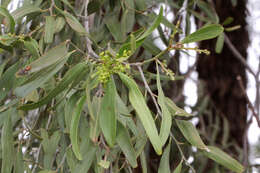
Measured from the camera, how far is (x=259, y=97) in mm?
1376

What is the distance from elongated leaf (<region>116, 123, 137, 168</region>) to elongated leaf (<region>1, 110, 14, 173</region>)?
9.8 inches

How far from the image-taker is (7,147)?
0.77 m

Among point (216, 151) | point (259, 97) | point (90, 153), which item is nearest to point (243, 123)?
point (259, 97)

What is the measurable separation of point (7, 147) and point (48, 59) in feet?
0.82

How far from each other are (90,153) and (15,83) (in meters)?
0.22

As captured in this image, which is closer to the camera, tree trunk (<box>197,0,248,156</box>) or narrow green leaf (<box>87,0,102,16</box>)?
narrow green leaf (<box>87,0,102,16</box>)

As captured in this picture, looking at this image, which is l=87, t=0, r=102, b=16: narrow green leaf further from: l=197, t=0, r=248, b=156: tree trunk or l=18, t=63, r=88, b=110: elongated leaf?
l=197, t=0, r=248, b=156: tree trunk

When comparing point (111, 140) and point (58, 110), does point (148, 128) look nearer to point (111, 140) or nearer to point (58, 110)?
point (111, 140)

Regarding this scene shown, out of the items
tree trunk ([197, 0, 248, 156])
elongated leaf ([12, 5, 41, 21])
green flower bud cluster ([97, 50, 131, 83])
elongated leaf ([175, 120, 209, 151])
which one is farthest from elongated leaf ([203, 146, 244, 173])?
tree trunk ([197, 0, 248, 156])

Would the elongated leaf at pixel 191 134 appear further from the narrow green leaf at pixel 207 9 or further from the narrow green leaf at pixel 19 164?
the narrow green leaf at pixel 207 9

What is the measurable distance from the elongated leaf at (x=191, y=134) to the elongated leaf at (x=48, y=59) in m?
0.29

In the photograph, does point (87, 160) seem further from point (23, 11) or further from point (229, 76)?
point (229, 76)

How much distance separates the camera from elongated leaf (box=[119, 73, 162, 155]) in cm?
58

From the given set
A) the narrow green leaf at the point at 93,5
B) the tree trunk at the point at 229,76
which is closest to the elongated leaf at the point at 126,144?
the narrow green leaf at the point at 93,5
